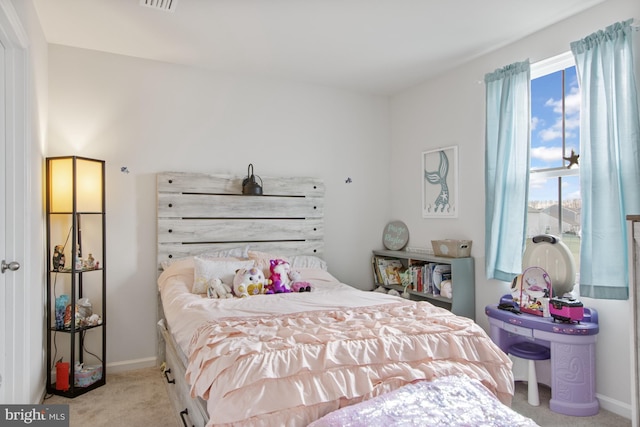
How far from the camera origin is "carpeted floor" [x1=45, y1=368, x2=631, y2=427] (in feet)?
8.00

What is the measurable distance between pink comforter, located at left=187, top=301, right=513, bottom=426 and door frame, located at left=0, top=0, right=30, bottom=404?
1.03 metres

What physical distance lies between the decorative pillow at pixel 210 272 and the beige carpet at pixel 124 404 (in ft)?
2.51

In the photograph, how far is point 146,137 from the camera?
136 inches

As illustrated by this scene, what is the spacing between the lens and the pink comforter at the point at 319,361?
5.07 feet

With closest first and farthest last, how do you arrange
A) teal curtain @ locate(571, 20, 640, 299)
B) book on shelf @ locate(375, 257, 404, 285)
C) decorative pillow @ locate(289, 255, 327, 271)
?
teal curtain @ locate(571, 20, 640, 299)
decorative pillow @ locate(289, 255, 327, 271)
book on shelf @ locate(375, 257, 404, 285)

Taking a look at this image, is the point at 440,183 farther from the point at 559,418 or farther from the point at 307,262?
the point at 559,418

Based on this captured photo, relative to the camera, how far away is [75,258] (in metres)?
2.85

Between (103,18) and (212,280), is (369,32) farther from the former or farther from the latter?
(212,280)

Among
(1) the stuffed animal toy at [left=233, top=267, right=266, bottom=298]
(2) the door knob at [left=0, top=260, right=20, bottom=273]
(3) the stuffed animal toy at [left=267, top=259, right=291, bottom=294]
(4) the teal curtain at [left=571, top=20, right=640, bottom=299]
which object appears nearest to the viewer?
(2) the door knob at [left=0, top=260, right=20, bottom=273]

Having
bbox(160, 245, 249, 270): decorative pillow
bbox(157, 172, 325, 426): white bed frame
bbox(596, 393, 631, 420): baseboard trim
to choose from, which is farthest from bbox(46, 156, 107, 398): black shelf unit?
bbox(596, 393, 631, 420): baseboard trim

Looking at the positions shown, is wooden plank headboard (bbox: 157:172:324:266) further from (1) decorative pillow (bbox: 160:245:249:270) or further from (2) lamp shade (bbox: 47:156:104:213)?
(2) lamp shade (bbox: 47:156:104:213)

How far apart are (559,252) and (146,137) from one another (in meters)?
3.31

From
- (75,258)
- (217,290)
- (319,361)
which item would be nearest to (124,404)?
(217,290)

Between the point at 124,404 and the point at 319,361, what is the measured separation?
1.78m
